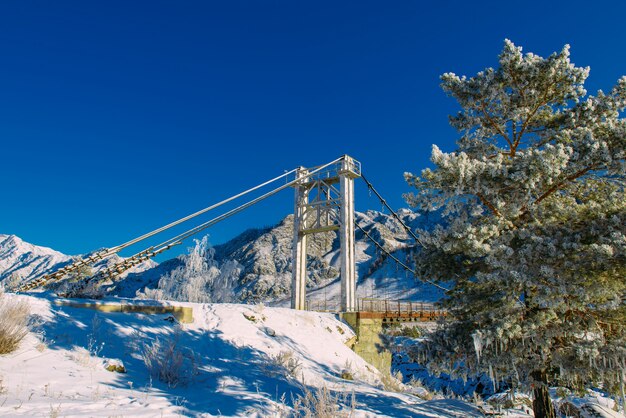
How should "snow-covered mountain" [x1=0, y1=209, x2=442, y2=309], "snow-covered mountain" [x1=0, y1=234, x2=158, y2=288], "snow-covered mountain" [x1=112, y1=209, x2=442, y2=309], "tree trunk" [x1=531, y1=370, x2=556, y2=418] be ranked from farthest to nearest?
"snow-covered mountain" [x1=0, y1=234, x2=158, y2=288] → "snow-covered mountain" [x1=112, y1=209, x2=442, y2=309] → "snow-covered mountain" [x1=0, y1=209, x2=442, y2=309] → "tree trunk" [x1=531, y1=370, x2=556, y2=418]

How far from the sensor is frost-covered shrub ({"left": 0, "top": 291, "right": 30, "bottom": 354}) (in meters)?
5.21

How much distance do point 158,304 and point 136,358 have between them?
2.91 meters

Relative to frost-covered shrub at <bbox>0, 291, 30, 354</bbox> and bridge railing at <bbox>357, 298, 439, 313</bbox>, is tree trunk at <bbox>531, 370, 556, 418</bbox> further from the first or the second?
bridge railing at <bbox>357, 298, 439, 313</bbox>

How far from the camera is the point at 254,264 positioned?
6331 centimetres

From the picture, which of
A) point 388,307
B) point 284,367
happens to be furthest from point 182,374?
point 388,307

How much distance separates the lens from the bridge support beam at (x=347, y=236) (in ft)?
49.5

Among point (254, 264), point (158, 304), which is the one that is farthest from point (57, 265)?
point (158, 304)

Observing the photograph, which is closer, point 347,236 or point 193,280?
point 347,236

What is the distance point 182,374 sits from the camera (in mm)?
6051

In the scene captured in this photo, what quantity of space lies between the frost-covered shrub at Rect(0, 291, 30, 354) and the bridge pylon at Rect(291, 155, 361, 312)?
11.0 meters

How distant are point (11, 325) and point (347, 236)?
1190 cm

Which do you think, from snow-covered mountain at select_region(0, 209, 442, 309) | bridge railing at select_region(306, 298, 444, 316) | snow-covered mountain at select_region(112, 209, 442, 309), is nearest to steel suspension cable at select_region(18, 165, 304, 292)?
bridge railing at select_region(306, 298, 444, 316)

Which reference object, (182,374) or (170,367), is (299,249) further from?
(170,367)

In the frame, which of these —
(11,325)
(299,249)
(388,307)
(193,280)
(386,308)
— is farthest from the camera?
(388,307)
